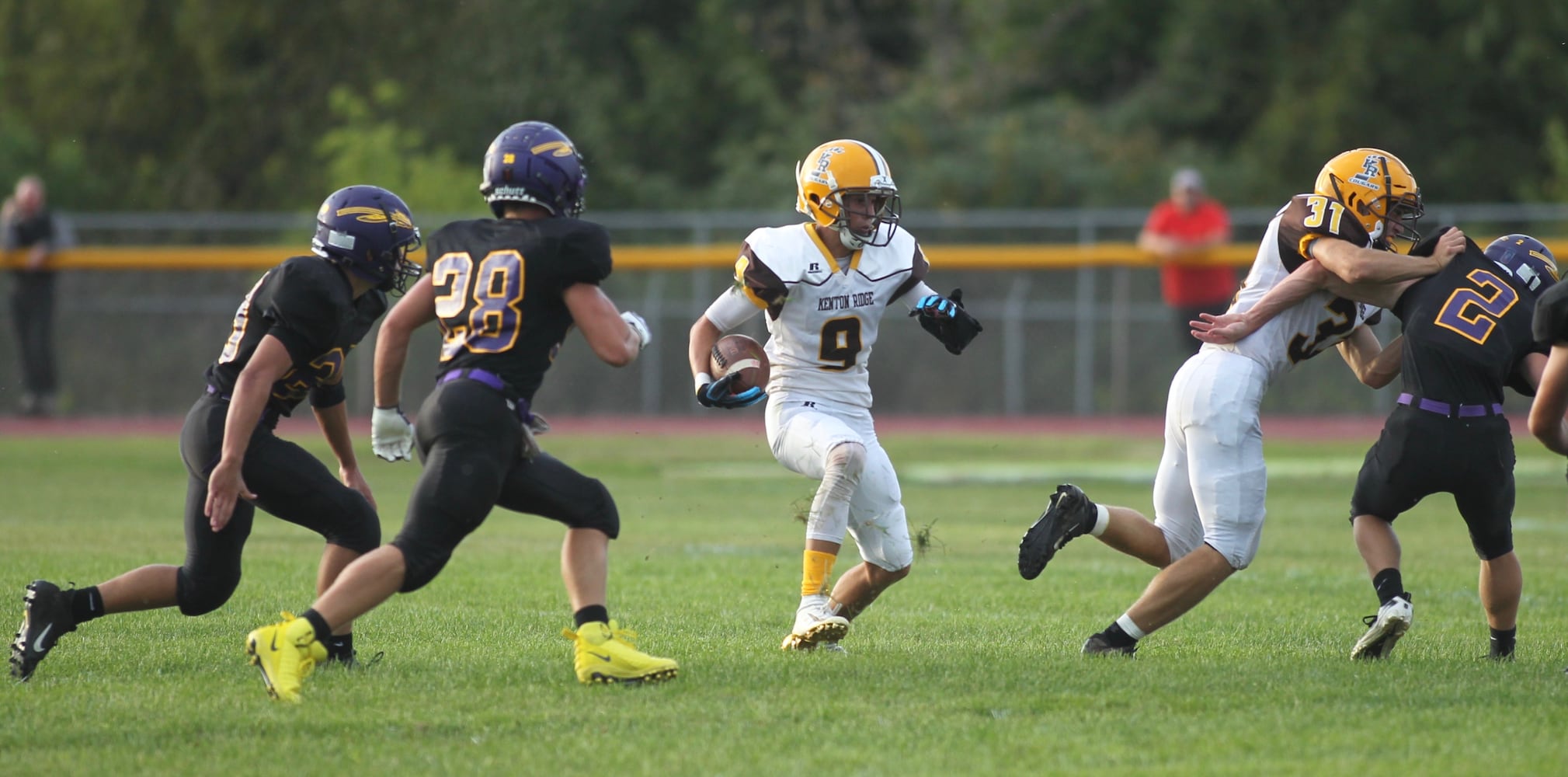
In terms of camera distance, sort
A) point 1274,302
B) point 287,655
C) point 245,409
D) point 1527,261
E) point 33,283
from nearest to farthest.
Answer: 1. point 287,655
2. point 245,409
3. point 1274,302
4. point 1527,261
5. point 33,283

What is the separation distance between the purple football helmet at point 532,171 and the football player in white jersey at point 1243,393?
6.17ft

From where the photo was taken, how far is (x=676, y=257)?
1723 cm

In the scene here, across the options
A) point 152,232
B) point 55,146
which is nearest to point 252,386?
point 152,232

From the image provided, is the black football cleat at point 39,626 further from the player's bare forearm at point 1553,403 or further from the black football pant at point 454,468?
the player's bare forearm at point 1553,403

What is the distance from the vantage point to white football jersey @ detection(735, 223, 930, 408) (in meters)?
5.85

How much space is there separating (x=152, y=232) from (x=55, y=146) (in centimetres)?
614

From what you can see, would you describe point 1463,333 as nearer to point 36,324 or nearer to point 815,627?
point 815,627

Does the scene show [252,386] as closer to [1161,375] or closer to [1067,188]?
[1161,375]

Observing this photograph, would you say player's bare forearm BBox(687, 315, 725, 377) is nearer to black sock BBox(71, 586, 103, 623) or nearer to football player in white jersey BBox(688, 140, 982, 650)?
football player in white jersey BBox(688, 140, 982, 650)

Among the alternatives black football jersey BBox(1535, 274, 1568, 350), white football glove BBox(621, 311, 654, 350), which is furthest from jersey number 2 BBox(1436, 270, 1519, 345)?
white football glove BBox(621, 311, 654, 350)

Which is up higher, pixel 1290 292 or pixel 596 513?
pixel 1290 292

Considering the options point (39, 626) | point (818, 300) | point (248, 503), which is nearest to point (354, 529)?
point (248, 503)

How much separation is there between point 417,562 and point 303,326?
0.82 meters

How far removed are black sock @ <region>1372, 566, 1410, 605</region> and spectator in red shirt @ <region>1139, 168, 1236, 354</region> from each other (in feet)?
33.8
